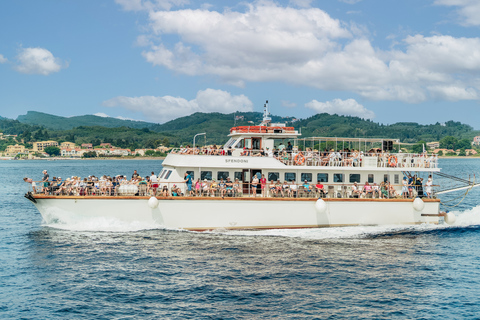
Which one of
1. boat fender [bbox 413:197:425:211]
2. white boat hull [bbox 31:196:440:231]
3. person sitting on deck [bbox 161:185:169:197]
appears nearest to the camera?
white boat hull [bbox 31:196:440:231]

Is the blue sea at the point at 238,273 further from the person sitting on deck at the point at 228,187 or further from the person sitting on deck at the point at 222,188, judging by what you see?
the person sitting on deck at the point at 228,187

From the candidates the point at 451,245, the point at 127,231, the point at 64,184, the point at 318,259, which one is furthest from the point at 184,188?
the point at 451,245

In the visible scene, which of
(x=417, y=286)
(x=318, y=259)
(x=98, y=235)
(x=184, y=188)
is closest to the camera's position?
(x=417, y=286)

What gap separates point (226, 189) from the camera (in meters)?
21.9

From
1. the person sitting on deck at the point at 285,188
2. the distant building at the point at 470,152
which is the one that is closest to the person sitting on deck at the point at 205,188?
the person sitting on deck at the point at 285,188

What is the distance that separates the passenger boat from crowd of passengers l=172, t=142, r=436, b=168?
0.05m

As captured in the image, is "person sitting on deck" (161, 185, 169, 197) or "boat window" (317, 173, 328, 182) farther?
"boat window" (317, 173, 328, 182)

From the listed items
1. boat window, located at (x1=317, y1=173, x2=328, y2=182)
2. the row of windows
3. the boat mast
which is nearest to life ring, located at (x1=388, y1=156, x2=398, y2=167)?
the row of windows

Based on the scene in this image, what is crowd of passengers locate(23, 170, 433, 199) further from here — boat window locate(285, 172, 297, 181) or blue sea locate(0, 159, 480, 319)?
blue sea locate(0, 159, 480, 319)

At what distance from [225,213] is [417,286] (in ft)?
31.4

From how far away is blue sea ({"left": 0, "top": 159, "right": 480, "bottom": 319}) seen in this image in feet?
45.1

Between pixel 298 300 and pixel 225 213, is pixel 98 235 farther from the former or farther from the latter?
pixel 298 300

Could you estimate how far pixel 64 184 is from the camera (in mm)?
22047

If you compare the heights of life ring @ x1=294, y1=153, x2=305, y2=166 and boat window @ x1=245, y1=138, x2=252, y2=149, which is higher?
boat window @ x1=245, y1=138, x2=252, y2=149
